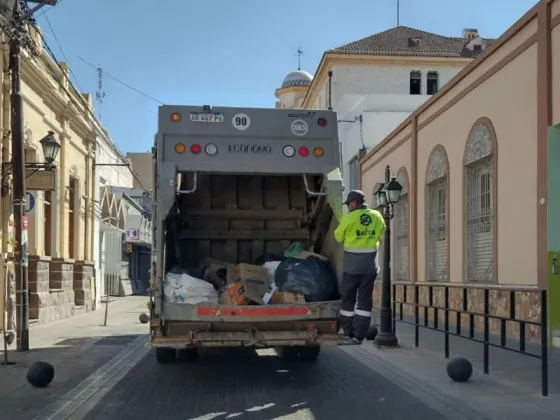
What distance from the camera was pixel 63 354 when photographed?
11.3 meters

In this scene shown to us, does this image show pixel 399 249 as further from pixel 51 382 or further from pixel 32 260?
pixel 51 382

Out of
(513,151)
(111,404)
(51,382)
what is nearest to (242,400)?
(111,404)

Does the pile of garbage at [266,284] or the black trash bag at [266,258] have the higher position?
the black trash bag at [266,258]

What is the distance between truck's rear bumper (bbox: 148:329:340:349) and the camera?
7.57m

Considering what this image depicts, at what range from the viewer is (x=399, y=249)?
21.0 metres

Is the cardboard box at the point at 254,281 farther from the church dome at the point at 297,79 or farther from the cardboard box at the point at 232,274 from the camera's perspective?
the church dome at the point at 297,79

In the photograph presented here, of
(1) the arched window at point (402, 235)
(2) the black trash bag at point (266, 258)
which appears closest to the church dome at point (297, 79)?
(1) the arched window at point (402, 235)

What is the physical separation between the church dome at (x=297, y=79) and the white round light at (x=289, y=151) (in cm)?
4613

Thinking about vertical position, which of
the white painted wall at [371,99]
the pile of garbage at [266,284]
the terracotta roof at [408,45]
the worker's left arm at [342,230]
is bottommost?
the pile of garbage at [266,284]

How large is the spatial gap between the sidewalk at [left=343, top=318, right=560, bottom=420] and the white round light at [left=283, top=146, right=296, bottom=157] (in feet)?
10.2

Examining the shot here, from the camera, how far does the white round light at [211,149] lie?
26.5ft

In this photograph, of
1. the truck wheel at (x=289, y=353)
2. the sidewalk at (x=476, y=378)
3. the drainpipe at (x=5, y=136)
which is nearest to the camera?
the sidewalk at (x=476, y=378)

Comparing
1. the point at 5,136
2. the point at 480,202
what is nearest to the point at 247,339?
the point at 480,202

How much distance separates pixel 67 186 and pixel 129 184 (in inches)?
Result: 862
